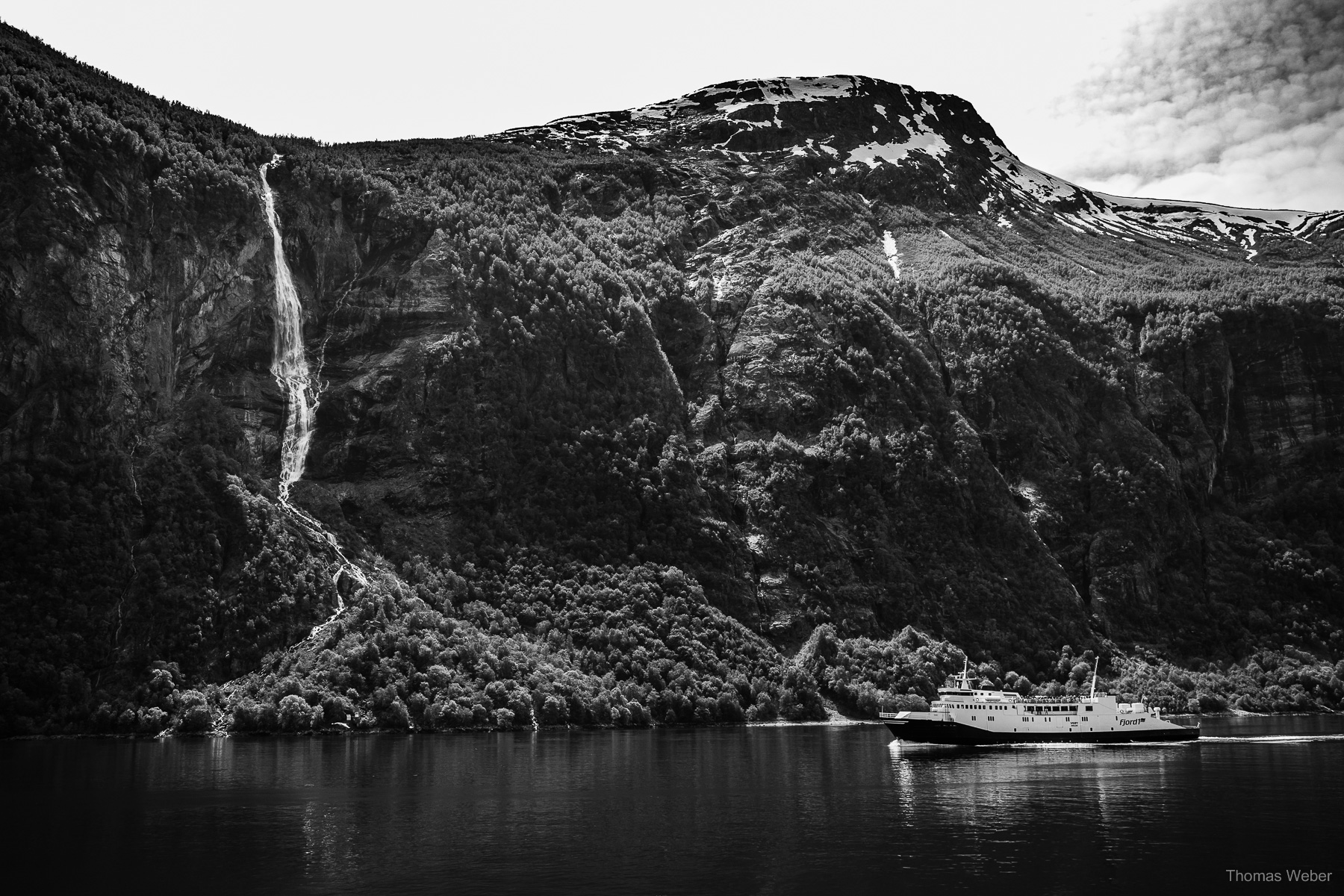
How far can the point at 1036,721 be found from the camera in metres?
113

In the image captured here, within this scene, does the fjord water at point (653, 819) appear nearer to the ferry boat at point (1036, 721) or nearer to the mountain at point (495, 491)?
the ferry boat at point (1036, 721)

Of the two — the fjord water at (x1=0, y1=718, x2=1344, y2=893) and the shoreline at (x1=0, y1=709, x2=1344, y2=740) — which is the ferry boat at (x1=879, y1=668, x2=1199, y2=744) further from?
the shoreline at (x1=0, y1=709, x2=1344, y2=740)

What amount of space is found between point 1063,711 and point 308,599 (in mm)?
82252

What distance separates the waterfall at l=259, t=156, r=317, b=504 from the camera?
14888 centimetres

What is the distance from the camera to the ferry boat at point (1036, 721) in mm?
110062

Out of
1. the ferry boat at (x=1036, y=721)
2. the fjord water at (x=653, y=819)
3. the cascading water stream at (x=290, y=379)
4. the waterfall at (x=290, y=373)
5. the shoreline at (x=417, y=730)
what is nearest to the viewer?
the fjord water at (x=653, y=819)

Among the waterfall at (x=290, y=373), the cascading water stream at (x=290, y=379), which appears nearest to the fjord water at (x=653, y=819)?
the cascading water stream at (x=290, y=379)

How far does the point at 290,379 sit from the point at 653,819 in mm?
112792

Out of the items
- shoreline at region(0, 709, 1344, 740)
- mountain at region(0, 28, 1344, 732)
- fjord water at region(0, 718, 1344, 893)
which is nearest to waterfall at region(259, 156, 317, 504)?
mountain at region(0, 28, 1344, 732)

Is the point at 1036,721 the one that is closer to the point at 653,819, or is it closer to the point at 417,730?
the point at 417,730

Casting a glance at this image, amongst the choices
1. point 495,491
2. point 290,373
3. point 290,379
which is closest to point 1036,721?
point 495,491

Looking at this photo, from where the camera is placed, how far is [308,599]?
12519cm

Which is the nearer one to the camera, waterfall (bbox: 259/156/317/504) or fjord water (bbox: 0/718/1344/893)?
fjord water (bbox: 0/718/1344/893)

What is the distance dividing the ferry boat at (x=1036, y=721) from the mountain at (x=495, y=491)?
28511 millimetres
